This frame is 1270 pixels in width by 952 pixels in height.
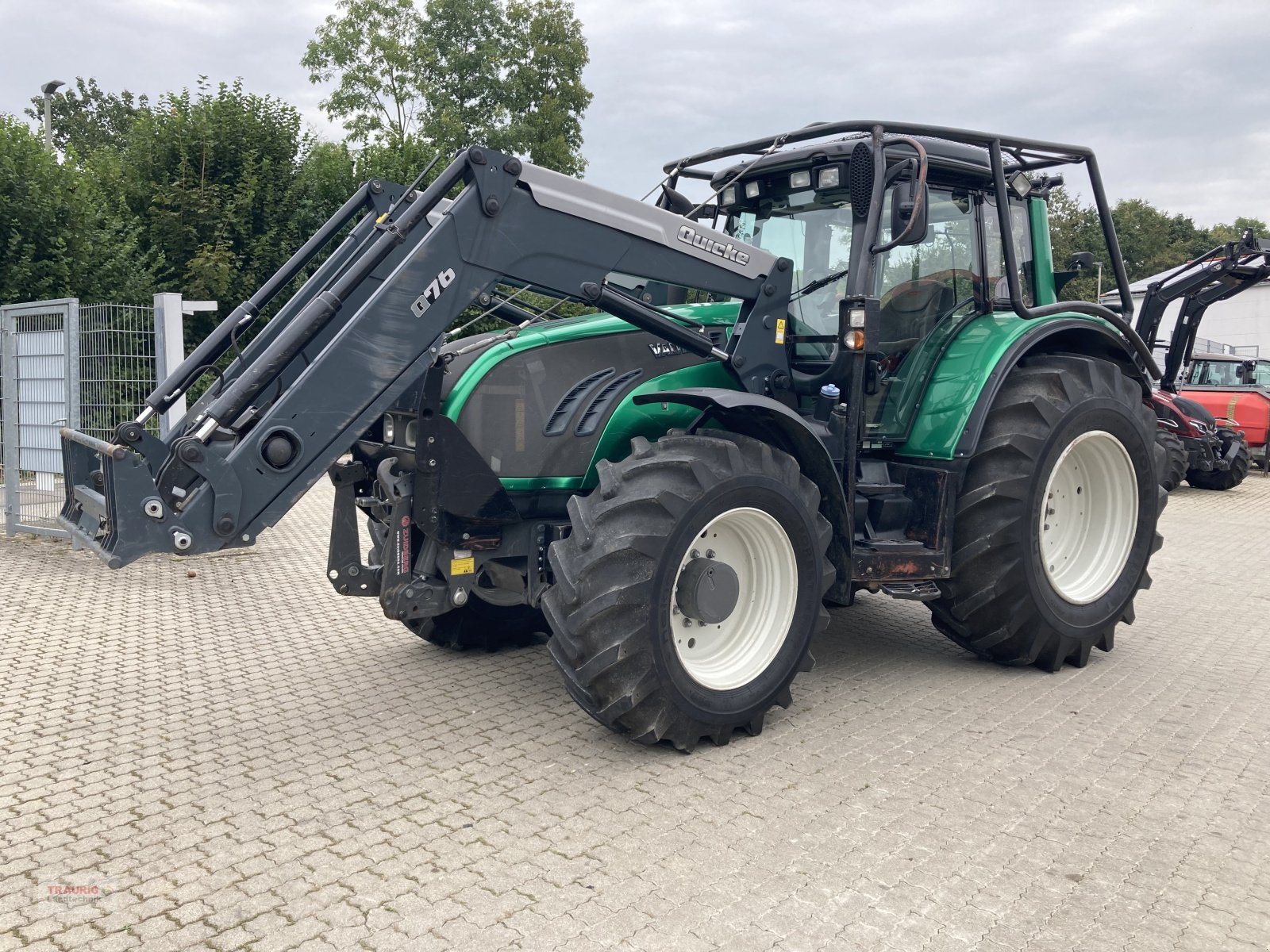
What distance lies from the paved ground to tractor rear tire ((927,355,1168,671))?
0.28 metres

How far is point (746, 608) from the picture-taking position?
4812mm

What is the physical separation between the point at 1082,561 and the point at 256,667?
4.82 metres

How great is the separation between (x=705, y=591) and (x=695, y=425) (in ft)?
2.61

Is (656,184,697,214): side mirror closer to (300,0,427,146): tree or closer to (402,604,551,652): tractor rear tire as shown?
(402,604,551,652): tractor rear tire

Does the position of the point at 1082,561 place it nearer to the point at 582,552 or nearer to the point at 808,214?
the point at 808,214

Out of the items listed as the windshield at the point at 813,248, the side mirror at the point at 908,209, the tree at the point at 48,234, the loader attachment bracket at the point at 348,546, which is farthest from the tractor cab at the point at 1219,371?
the tree at the point at 48,234

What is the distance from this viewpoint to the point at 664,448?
4426 mm

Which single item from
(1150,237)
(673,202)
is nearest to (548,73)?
(673,202)

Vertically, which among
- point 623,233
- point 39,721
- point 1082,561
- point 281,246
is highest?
point 281,246

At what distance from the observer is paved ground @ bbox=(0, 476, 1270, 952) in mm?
3141

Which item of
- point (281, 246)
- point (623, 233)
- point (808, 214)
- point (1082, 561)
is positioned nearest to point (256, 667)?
point (623, 233)

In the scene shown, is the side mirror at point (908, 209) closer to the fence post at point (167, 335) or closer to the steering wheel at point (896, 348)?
the steering wheel at point (896, 348)

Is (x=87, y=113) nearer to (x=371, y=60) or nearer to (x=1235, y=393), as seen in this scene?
(x=371, y=60)

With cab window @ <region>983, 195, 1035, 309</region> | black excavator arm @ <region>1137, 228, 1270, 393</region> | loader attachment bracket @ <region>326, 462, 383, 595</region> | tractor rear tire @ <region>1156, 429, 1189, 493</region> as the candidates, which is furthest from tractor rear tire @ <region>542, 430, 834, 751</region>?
tractor rear tire @ <region>1156, 429, 1189, 493</region>
